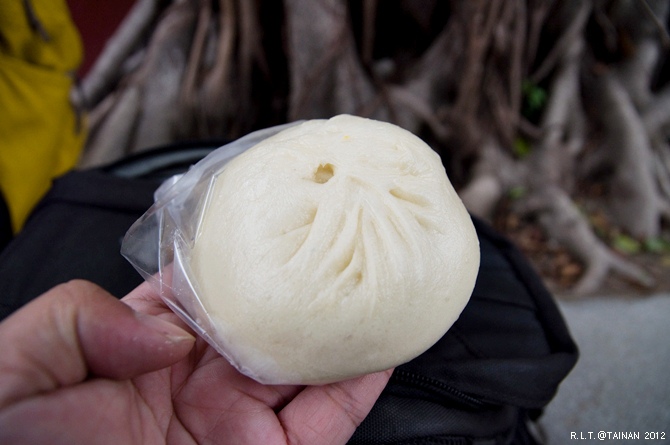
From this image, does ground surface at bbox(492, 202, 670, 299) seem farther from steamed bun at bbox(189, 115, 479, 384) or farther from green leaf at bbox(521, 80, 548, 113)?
steamed bun at bbox(189, 115, 479, 384)

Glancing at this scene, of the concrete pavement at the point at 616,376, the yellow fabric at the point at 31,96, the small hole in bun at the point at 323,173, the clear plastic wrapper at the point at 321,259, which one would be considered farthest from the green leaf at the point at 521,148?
the yellow fabric at the point at 31,96

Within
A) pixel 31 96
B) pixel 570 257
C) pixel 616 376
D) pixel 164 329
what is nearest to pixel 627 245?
pixel 570 257

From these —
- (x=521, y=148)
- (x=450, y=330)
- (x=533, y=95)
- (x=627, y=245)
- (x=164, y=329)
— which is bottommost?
(x=627, y=245)

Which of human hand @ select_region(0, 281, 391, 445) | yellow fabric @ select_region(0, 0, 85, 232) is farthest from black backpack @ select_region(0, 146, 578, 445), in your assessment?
yellow fabric @ select_region(0, 0, 85, 232)

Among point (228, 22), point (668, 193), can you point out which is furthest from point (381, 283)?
point (668, 193)

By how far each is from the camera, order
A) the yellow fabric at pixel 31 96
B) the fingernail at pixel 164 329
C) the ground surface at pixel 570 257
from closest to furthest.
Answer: the fingernail at pixel 164 329 → the yellow fabric at pixel 31 96 → the ground surface at pixel 570 257

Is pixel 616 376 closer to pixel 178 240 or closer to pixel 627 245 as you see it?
pixel 627 245

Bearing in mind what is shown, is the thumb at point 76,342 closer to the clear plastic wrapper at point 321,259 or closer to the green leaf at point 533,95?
the clear plastic wrapper at point 321,259
